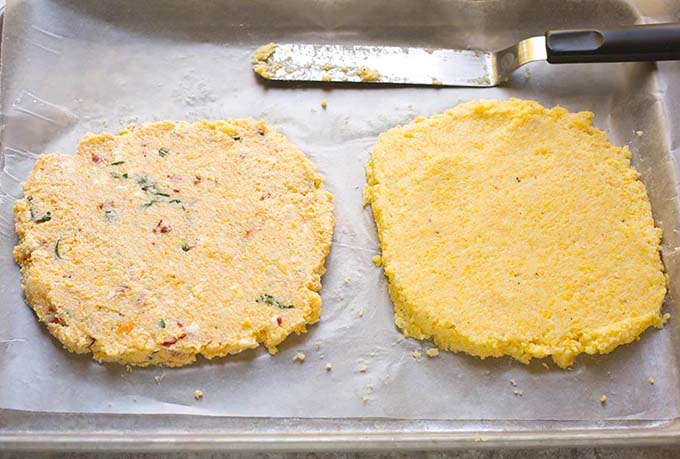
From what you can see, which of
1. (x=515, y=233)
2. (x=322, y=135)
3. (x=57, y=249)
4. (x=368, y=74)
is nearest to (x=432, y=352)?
(x=515, y=233)

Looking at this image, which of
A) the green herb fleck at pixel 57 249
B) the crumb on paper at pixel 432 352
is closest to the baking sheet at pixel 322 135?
the crumb on paper at pixel 432 352

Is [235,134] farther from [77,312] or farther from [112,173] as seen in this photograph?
[77,312]

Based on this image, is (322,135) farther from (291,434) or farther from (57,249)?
(291,434)

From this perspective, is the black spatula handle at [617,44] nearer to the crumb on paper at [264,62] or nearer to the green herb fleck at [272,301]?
the crumb on paper at [264,62]

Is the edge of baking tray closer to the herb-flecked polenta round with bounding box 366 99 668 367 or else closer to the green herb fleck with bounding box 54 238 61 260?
the herb-flecked polenta round with bounding box 366 99 668 367

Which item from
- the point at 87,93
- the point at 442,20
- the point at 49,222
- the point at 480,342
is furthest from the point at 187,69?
the point at 480,342

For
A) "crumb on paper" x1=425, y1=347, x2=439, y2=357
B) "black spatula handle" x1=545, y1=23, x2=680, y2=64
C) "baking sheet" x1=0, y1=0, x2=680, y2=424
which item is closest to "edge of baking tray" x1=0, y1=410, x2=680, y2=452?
"baking sheet" x1=0, y1=0, x2=680, y2=424

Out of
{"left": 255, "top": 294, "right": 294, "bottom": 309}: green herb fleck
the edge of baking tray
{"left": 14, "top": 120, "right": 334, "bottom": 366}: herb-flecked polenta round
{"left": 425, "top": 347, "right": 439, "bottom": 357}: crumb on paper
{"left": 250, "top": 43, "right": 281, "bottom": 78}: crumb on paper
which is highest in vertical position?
{"left": 250, "top": 43, "right": 281, "bottom": 78}: crumb on paper
